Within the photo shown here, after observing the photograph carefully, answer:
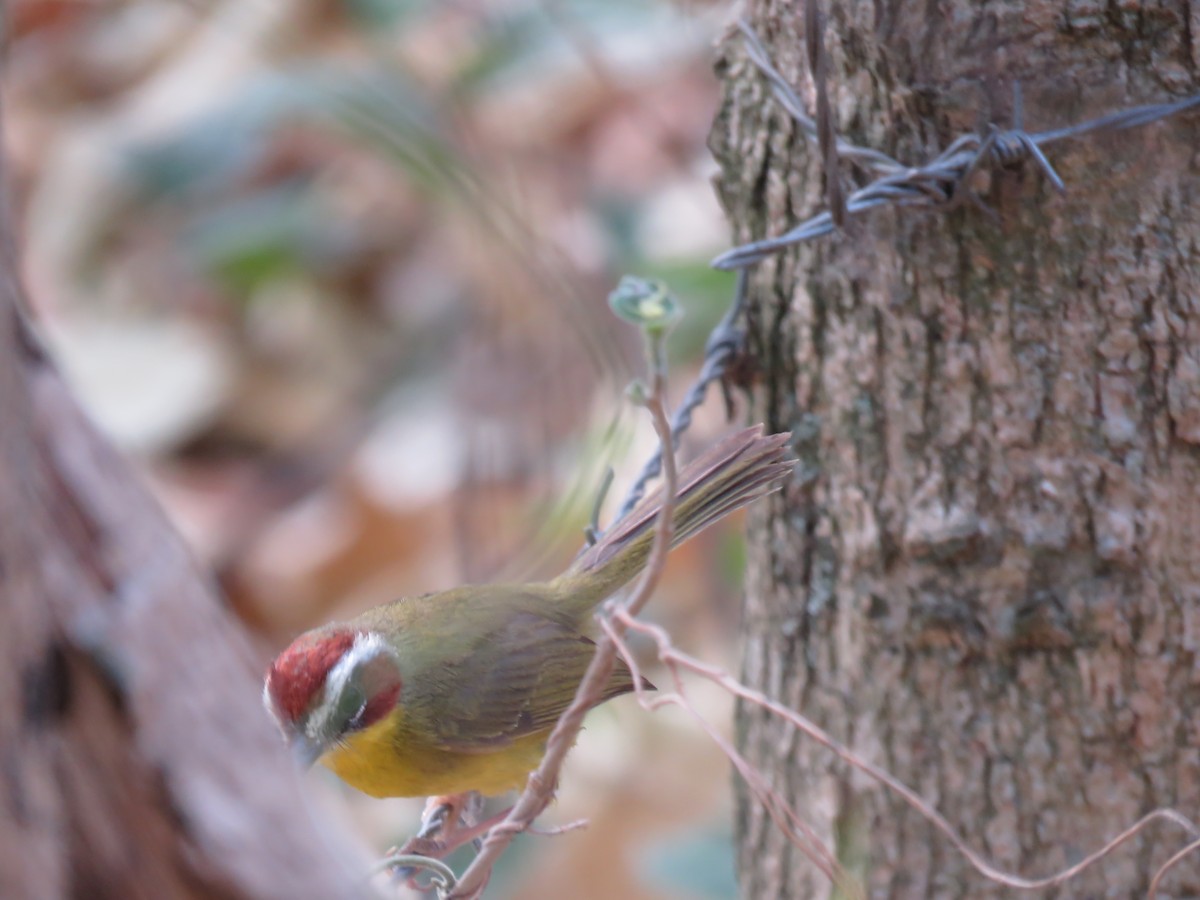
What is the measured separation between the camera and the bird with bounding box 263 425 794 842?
1829 mm

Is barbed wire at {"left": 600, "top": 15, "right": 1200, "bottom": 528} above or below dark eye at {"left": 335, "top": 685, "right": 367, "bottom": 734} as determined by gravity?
above

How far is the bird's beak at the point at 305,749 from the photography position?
5.68 feet

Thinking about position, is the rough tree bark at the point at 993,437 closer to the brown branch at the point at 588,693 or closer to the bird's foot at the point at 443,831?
the bird's foot at the point at 443,831

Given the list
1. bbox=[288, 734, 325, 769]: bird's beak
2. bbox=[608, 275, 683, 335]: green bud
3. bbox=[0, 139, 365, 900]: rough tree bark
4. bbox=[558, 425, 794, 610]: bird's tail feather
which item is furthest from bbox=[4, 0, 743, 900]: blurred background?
bbox=[0, 139, 365, 900]: rough tree bark

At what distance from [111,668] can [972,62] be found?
44.0 inches

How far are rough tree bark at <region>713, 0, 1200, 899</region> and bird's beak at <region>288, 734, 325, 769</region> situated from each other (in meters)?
0.68

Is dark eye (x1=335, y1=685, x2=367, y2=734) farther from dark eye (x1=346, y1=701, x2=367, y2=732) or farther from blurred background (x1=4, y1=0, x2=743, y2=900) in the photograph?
blurred background (x1=4, y1=0, x2=743, y2=900)

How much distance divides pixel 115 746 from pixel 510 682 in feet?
3.88

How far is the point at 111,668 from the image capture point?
92 cm

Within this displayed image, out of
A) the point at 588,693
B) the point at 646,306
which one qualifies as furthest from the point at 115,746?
the point at 646,306

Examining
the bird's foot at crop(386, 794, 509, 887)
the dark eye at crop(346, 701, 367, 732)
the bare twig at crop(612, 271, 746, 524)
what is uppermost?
the bare twig at crop(612, 271, 746, 524)

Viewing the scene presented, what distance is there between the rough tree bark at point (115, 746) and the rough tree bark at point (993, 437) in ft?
3.09

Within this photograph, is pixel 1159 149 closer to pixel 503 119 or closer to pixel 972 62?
pixel 972 62

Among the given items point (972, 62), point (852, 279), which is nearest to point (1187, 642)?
point (852, 279)
